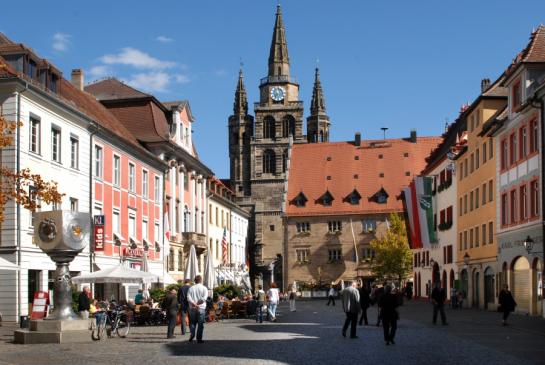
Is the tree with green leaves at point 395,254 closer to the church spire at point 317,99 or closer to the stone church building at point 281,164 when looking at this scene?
the stone church building at point 281,164

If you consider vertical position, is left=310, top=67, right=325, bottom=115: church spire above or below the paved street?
above

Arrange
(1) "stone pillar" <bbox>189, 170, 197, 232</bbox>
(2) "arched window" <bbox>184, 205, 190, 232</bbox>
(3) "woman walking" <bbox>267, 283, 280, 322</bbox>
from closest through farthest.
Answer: (3) "woman walking" <bbox>267, 283, 280, 322</bbox> < (2) "arched window" <bbox>184, 205, 190, 232</bbox> < (1) "stone pillar" <bbox>189, 170, 197, 232</bbox>

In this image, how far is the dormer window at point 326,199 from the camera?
102 meters

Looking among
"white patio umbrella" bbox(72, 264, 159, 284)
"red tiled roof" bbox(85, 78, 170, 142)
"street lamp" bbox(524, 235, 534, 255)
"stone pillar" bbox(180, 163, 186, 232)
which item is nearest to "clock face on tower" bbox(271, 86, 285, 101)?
"stone pillar" bbox(180, 163, 186, 232)

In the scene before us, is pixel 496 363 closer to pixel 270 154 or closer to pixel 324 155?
pixel 324 155

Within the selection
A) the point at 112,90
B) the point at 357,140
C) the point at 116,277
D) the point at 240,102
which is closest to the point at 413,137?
the point at 357,140

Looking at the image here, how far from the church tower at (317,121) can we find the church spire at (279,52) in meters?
5.85

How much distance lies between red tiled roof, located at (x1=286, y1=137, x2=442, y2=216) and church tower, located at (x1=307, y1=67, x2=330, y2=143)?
23363 millimetres

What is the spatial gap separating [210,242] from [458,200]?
22437mm

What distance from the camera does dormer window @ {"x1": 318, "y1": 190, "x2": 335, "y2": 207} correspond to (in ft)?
333

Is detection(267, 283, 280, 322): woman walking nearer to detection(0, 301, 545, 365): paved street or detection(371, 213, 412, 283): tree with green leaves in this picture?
detection(0, 301, 545, 365): paved street

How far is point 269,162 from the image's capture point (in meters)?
123

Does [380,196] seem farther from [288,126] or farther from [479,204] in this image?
[479,204]

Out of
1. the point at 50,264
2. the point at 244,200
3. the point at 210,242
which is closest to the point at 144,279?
the point at 50,264
